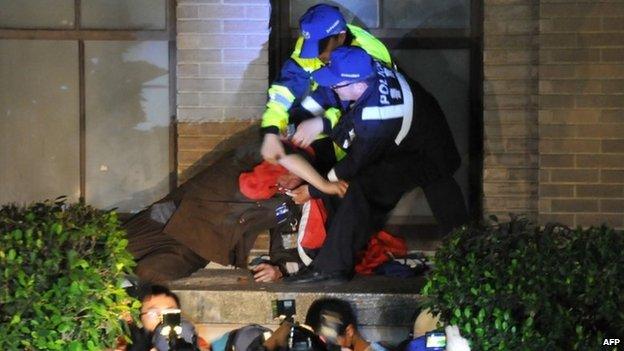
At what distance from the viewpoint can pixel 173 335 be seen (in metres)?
5.90

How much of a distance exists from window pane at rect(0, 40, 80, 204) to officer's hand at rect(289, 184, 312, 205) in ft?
7.06

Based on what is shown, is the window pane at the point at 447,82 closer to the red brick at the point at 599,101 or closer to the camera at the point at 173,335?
the red brick at the point at 599,101

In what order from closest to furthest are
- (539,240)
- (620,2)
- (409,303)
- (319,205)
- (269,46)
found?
1. (539,240)
2. (409,303)
3. (319,205)
4. (620,2)
5. (269,46)

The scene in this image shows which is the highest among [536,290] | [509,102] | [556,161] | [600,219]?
[509,102]

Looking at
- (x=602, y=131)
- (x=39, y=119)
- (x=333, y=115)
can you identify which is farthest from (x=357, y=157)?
(x=39, y=119)

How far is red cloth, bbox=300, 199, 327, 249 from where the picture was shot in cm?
702

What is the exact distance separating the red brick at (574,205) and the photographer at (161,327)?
8.58ft

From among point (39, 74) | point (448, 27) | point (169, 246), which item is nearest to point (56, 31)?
point (39, 74)

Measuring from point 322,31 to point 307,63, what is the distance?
1.25 ft

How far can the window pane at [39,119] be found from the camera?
27.6ft

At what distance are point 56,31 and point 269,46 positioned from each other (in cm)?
154

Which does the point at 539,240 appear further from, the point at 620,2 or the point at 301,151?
the point at 620,2

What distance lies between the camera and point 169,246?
7148mm

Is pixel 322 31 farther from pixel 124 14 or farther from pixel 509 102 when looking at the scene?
pixel 124 14
